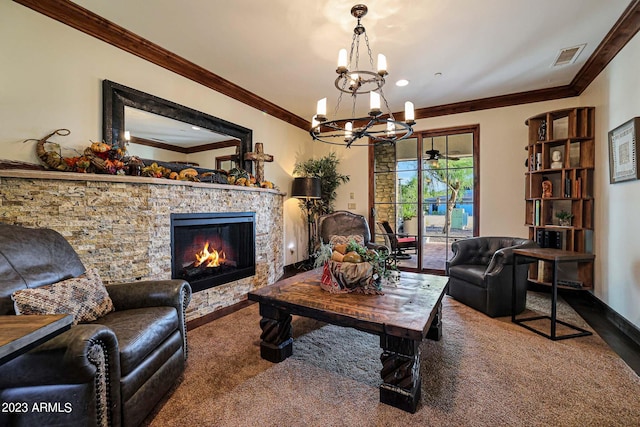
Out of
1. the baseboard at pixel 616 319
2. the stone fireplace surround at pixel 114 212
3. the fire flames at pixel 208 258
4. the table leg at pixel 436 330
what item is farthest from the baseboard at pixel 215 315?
the baseboard at pixel 616 319

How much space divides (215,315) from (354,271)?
1.76 metres

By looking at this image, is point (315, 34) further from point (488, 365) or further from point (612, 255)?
point (612, 255)

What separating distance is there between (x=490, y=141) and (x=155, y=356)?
483 centimetres

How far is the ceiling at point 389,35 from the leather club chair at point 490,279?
2.06 metres

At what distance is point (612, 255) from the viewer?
289 centimetres

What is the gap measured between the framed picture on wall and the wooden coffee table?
6.40 feet

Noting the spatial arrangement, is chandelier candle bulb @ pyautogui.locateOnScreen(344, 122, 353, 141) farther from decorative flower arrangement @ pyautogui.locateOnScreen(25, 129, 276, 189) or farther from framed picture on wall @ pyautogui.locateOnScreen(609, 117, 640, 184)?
framed picture on wall @ pyautogui.locateOnScreen(609, 117, 640, 184)

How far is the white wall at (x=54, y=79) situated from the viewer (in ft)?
6.52

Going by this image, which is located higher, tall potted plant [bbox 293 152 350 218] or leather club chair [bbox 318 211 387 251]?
tall potted plant [bbox 293 152 350 218]

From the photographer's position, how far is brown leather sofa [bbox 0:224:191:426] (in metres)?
1.22

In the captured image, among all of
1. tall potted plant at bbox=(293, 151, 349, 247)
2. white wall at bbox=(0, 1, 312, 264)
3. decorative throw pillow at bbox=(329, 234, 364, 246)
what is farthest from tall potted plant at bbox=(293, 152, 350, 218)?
white wall at bbox=(0, 1, 312, 264)

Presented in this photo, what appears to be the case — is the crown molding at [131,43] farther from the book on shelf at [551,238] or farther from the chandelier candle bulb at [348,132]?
the book on shelf at [551,238]

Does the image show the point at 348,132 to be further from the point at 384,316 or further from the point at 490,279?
the point at 490,279

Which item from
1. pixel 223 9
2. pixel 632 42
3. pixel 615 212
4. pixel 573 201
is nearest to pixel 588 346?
pixel 615 212
